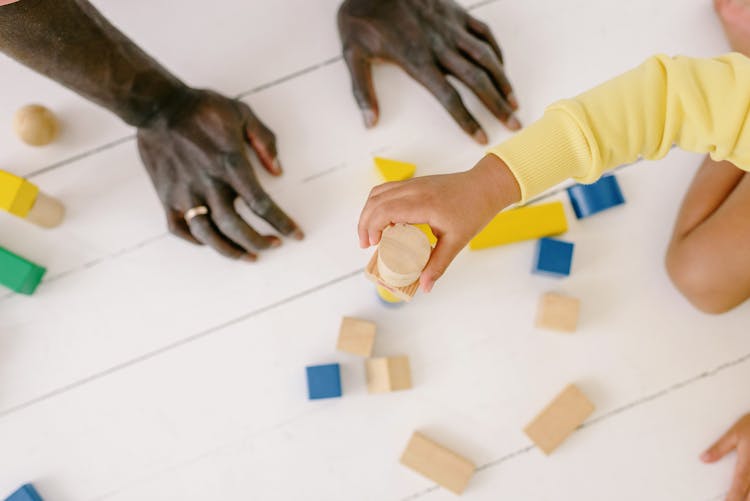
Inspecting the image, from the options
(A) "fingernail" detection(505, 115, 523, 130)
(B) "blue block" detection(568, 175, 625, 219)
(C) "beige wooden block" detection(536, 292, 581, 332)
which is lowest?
(C) "beige wooden block" detection(536, 292, 581, 332)

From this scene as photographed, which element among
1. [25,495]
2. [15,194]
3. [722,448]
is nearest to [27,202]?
[15,194]

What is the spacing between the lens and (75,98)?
92 centimetres

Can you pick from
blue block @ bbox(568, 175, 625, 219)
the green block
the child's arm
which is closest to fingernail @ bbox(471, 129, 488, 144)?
blue block @ bbox(568, 175, 625, 219)

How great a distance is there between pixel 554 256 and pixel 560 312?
0.23 ft

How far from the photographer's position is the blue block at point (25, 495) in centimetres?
85

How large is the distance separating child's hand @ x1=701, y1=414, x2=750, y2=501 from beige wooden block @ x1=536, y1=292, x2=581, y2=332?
9.0 inches

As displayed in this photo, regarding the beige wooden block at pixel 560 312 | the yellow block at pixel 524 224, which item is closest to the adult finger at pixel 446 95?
the yellow block at pixel 524 224

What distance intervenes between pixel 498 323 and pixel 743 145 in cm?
36

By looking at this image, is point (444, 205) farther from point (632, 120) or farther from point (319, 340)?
point (319, 340)

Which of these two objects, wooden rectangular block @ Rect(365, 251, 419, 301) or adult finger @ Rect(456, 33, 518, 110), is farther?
adult finger @ Rect(456, 33, 518, 110)

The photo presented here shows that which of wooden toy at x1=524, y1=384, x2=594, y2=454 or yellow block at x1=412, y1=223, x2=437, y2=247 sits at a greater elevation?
yellow block at x1=412, y1=223, x2=437, y2=247

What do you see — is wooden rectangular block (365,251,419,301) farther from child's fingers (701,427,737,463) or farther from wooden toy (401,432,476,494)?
child's fingers (701,427,737,463)

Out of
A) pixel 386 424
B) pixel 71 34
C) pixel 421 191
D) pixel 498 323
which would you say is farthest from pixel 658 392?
pixel 71 34

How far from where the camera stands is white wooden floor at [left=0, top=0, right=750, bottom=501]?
2.85 feet
